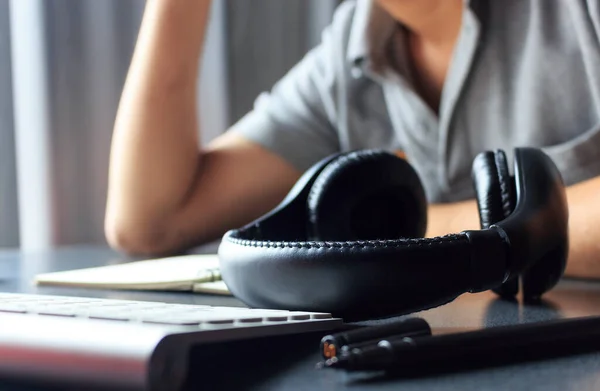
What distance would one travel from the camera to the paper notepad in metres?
0.56

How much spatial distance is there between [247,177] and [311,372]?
740 millimetres

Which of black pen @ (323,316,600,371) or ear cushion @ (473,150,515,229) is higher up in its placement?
ear cushion @ (473,150,515,229)

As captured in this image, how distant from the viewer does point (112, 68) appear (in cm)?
143

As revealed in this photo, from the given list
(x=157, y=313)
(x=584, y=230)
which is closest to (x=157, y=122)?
(x=584, y=230)

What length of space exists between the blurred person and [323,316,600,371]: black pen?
40 centimetres

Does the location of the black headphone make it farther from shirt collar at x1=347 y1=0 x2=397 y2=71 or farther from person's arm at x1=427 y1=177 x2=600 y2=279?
shirt collar at x1=347 y1=0 x2=397 y2=71

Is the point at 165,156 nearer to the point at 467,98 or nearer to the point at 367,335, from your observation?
the point at 467,98

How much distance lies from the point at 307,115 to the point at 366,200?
54 centimetres

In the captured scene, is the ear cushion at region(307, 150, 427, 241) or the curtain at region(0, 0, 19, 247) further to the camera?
the curtain at region(0, 0, 19, 247)

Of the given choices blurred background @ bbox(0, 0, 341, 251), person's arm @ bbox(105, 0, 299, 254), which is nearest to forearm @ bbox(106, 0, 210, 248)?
person's arm @ bbox(105, 0, 299, 254)

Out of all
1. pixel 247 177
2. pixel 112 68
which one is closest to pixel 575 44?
pixel 247 177

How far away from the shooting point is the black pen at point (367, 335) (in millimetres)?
303

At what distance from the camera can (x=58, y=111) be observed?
4.49 feet

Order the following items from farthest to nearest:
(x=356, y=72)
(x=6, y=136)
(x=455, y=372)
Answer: (x=6, y=136) → (x=356, y=72) → (x=455, y=372)
